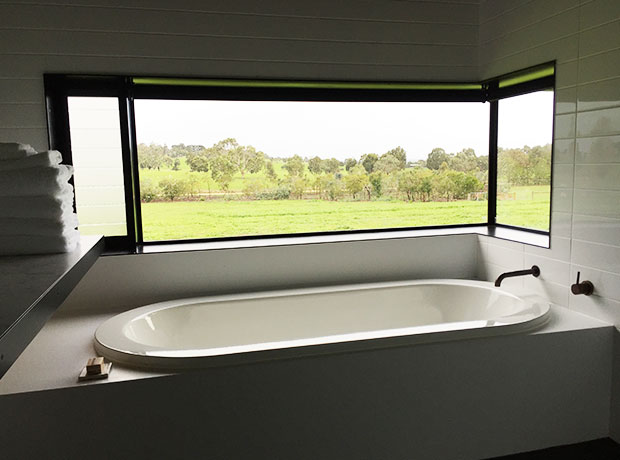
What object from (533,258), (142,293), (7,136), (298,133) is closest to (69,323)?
(142,293)

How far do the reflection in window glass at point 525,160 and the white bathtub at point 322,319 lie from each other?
59cm

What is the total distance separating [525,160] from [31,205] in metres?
2.96

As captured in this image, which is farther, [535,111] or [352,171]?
[352,171]

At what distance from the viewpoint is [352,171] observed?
3.68m

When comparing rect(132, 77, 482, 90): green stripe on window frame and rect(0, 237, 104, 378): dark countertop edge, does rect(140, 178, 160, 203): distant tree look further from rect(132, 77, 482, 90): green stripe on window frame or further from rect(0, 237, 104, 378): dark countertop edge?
rect(0, 237, 104, 378): dark countertop edge

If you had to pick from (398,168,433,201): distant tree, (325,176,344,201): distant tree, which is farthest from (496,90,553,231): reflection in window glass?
(325,176,344,201): distant tree

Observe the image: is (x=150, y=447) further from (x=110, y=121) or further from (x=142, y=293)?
(x=110, y=121)

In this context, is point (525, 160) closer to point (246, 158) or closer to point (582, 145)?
point (582, 145)

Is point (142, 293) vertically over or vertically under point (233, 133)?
under

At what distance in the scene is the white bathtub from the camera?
7.41 feet

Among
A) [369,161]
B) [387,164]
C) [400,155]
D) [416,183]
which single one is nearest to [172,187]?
[369,161]

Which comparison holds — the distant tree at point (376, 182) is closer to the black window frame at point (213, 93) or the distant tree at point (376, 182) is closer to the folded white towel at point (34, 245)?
the black window frame at point (213, 93)

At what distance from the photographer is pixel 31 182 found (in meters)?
1.32

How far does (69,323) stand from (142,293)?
0.44 m
